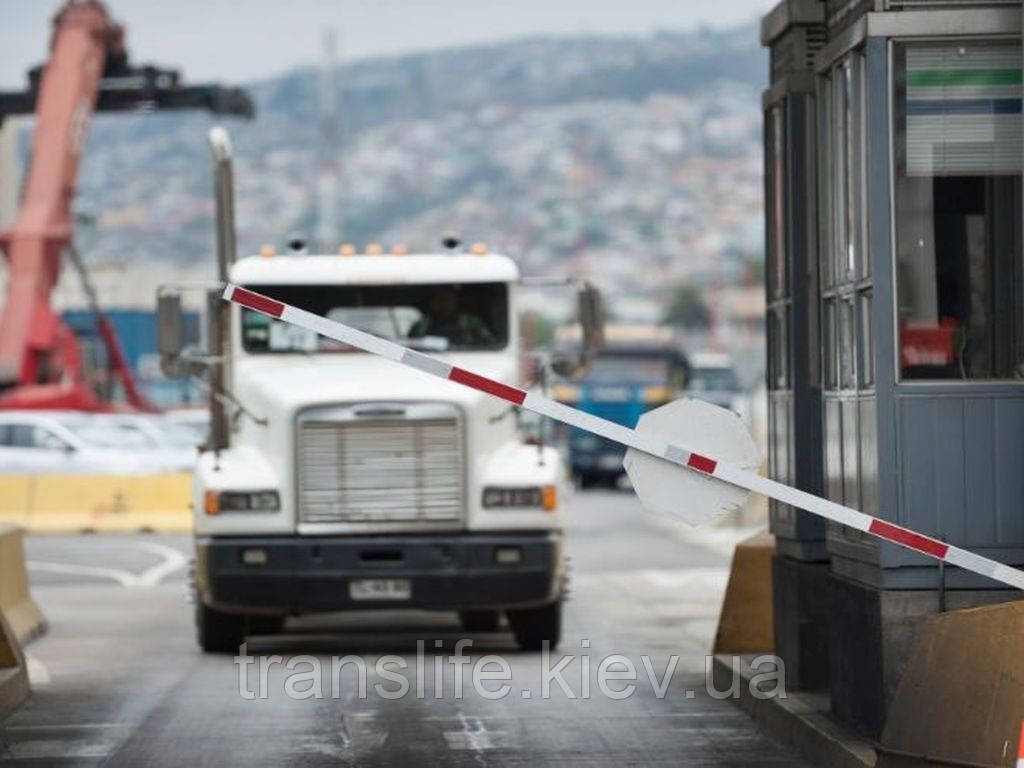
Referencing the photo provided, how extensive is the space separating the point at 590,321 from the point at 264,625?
3.75 m

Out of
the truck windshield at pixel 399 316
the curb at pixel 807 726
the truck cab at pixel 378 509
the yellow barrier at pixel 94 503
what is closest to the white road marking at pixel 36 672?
the truck cab at pixel 378 509

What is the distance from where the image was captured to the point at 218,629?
19.2 meters

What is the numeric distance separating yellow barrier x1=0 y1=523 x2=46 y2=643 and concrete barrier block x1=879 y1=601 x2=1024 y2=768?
1079cm

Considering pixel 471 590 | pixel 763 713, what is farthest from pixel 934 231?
pixel 471 590

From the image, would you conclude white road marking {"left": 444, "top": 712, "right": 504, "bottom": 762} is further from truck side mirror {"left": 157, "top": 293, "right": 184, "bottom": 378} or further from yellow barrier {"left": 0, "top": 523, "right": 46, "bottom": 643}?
yellow barrier {"left": 0, "top": 523, "right": 46, "bottom": 643}

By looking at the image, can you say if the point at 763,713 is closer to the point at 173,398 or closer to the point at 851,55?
the point at 851,55

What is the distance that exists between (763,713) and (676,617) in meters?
8.34

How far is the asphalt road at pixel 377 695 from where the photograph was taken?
44.6 ft

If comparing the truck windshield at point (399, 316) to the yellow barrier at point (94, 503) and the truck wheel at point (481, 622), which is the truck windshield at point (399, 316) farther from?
the yellow barrier at point (94, 503)

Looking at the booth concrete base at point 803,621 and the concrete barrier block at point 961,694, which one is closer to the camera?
the concrete barrier block at point 961,694

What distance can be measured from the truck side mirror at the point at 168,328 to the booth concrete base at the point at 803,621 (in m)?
5.66

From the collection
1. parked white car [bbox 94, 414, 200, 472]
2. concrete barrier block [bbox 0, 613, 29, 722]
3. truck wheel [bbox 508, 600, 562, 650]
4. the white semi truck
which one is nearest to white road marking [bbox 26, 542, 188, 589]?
truck wheel [bbox 508, 600, 562, 650]

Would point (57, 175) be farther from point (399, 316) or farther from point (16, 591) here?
point (399, 316)

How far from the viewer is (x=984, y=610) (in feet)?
34.1
